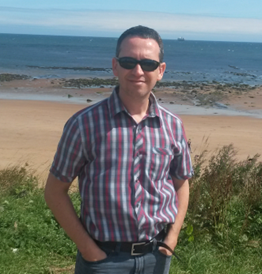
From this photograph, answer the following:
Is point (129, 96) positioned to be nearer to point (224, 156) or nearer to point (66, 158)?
point (66, 158)

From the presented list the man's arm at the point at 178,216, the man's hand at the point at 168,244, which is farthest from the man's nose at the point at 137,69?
the man's hand at the point at 168,244

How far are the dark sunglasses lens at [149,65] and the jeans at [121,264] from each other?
36.4 inches

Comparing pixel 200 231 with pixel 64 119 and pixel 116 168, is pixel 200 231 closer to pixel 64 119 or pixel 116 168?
pixel 116 168

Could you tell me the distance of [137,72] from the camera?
87.9 inches

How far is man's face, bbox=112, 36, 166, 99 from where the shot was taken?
2.22m

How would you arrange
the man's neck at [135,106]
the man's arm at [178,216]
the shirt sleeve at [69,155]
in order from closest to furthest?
the shirt sleeve at [69,155] < the man's neck at [135,106] < the man's arm at [178,216]

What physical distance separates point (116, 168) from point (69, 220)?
37cm

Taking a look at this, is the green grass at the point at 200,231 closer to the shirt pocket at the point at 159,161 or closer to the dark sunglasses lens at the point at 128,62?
the shirt pocket at the point at 159,161

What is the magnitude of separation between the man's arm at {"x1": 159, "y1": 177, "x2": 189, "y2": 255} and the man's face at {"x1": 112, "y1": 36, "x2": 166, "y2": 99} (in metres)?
0.55

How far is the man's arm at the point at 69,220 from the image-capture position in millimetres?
2240

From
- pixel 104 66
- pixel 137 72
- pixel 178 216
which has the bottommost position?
pixel 104 66

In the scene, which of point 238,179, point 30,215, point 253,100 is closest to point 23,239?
point 30,215

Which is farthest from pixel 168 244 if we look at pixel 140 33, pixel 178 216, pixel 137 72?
pixel 140 33

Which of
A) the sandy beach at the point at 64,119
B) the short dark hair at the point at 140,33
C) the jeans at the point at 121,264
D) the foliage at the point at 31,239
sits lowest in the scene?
the sandy beach at the point at 64,119
